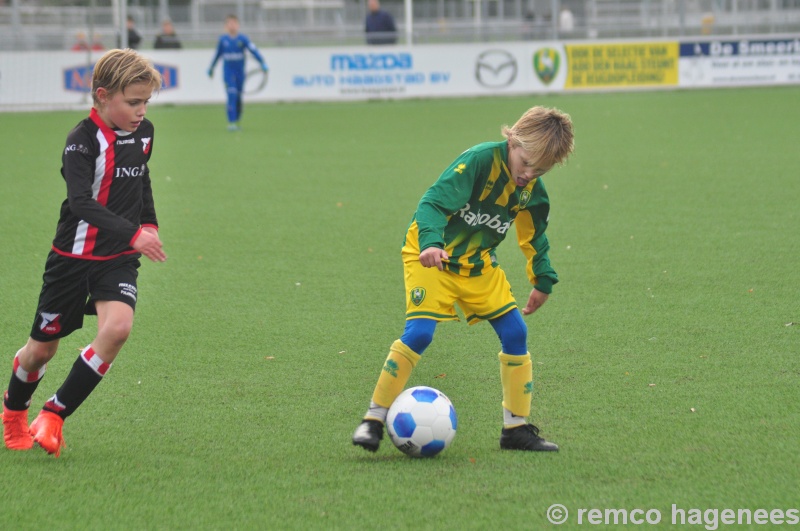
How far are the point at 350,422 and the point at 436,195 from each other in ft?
3.65

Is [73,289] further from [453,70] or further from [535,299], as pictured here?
[453,70]

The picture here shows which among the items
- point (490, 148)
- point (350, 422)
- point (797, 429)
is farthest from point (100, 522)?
point (797, 429)

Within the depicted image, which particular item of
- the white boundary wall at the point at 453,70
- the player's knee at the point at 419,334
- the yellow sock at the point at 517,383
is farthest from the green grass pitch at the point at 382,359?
the white boundary wall at the point at 453,70

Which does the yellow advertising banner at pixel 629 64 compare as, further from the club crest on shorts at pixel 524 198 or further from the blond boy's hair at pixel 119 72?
the blond boy's hair at pixel 119 72

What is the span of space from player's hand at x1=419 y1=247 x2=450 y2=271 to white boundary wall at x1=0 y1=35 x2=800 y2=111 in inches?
759

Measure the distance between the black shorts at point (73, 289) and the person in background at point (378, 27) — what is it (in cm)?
1970

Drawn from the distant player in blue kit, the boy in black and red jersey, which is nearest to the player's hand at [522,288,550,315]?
the boy in black and red jersey

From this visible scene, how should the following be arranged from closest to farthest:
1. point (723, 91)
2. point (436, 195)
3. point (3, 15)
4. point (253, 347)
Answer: point (436, 195), point (253, 347), point (723, 91), point (3, 15)

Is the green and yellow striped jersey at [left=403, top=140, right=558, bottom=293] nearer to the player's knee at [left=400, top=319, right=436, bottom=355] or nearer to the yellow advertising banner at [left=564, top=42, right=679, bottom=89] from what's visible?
the player's knee at [left=400, top=319, right=436, bottom=355]

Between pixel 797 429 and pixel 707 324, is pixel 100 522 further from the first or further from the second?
pixel 707 324

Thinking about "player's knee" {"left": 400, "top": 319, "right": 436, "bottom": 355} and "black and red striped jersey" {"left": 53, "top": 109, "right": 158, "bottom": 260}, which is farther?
"player's knee" {"left": 400, "top": 319, "right": 436, "bottom": 355}

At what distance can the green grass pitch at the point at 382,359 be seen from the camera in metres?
3.61

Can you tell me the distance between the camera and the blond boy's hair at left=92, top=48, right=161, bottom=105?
3.85 metres

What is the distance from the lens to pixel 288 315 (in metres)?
6.32
